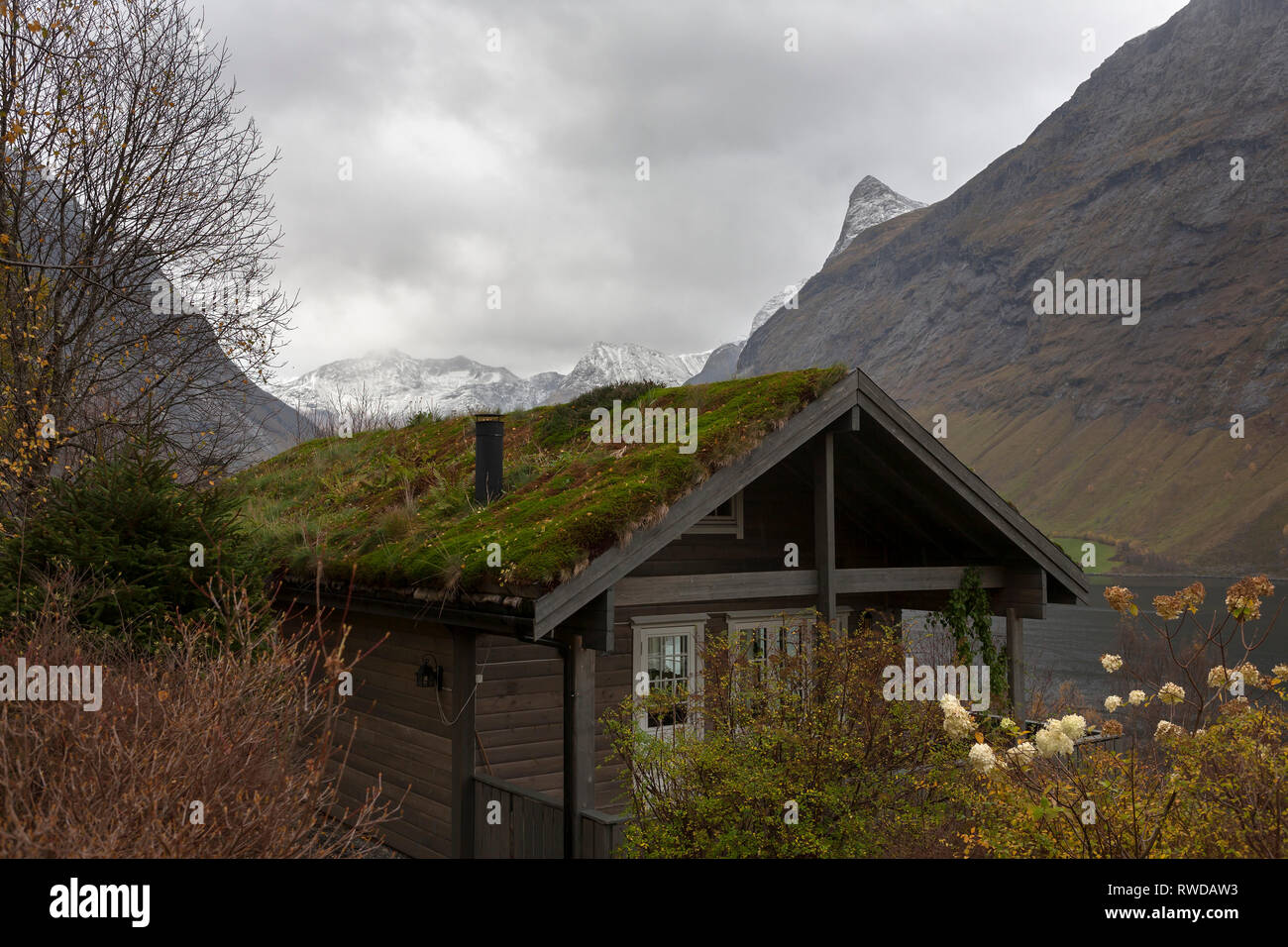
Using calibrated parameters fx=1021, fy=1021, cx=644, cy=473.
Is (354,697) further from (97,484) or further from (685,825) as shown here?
(685,825)

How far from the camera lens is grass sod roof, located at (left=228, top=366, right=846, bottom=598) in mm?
9234

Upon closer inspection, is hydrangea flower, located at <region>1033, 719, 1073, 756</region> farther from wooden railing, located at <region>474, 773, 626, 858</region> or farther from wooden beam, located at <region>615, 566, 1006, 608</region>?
wooden beam, located at <region>615, 566, 1006, 608</region>

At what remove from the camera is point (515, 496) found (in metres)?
11.5

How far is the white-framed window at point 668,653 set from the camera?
1259cm

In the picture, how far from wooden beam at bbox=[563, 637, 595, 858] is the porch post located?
6.51m

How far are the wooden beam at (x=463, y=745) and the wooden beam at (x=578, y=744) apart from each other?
4.78ft

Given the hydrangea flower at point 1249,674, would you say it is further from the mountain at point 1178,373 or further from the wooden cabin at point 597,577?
the mountain at point 1178,373

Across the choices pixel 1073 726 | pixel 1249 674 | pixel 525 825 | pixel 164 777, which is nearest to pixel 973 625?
pixel 1249 674

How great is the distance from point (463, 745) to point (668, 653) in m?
3.29

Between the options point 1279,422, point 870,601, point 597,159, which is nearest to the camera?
point 870,601

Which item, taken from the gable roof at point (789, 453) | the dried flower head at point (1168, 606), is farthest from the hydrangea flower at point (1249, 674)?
the gable roof at point (789, 453)

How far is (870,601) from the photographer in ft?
47.7
